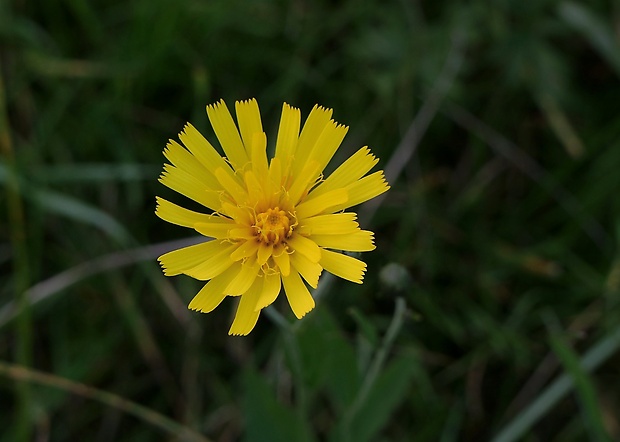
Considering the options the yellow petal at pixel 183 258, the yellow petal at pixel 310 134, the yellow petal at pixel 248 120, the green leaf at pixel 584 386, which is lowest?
the green leaf at pixel 584 386

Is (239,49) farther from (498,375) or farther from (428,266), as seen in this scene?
(498,375)

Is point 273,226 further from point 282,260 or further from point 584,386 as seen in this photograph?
point 584,386

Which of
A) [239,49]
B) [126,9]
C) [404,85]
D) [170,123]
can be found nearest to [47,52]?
[126,9]

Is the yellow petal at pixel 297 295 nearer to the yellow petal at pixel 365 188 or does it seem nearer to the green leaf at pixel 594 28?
the yellow petal at pixel 365 188

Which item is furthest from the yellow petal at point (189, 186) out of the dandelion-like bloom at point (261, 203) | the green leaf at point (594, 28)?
the green leaf at point (594, 28)

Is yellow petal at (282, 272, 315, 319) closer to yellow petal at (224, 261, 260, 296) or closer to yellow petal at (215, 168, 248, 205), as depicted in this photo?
yellow petal at (224, 261, 260, 296)
